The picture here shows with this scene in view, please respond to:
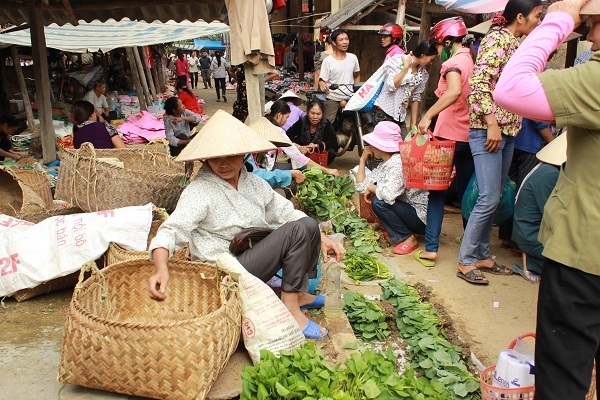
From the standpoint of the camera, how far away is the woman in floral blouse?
409 cm

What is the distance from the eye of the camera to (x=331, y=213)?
5.77 metres

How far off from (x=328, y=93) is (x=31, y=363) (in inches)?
250

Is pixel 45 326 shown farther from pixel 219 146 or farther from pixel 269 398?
pixel 269 398

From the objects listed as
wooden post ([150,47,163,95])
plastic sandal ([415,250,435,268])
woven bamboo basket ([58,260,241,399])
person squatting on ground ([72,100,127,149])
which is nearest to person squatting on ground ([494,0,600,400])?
woven bamboo basket ([58,260,241,399])

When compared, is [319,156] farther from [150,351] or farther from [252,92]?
[150,351]

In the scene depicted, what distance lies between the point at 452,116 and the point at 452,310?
5.19 feet

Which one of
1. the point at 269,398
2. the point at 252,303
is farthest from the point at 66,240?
the point at 269,398

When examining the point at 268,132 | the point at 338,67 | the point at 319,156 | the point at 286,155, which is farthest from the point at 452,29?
the point at 338,67

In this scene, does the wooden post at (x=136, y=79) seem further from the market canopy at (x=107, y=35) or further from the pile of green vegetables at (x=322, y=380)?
the pile of green vegetables at (x=322, y=380)

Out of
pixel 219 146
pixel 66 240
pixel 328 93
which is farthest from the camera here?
pixel 328 93

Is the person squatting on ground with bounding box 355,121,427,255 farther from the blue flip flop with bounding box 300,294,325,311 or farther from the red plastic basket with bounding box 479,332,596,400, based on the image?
the red plastic basket with bounding box 479,332,596,400

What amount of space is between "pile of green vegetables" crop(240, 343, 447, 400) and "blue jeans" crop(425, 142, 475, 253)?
255 centimetres

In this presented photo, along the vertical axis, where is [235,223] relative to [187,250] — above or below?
above

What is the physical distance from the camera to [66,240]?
12.1 feet
